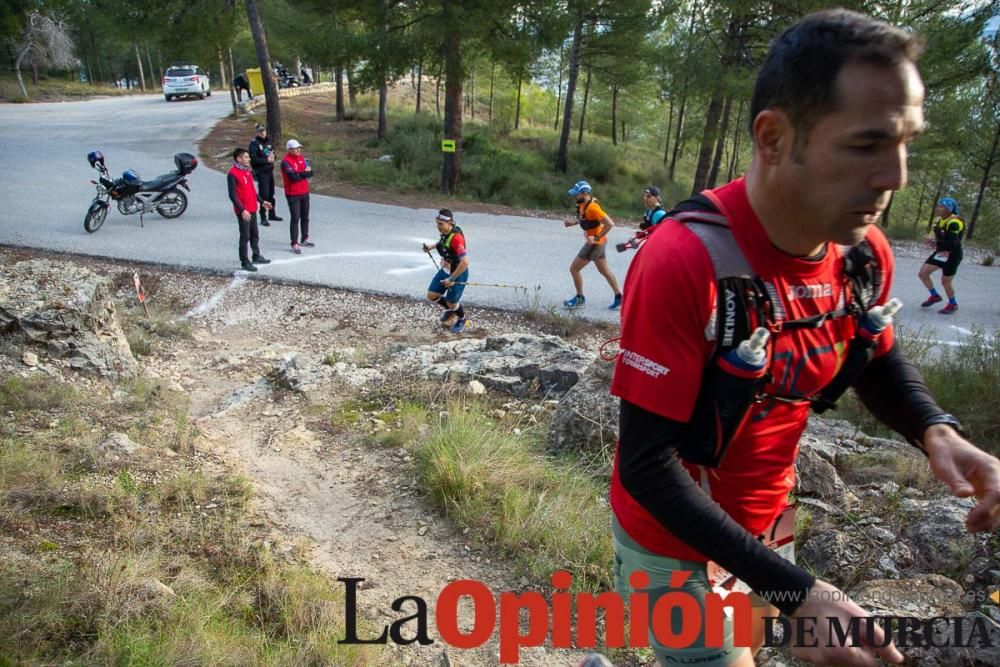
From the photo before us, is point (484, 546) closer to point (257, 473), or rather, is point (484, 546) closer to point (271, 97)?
point (257, 473)

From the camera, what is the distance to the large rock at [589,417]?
448 cm

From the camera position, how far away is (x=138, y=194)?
12031 millimetres

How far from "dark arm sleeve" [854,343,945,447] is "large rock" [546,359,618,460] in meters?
2.67

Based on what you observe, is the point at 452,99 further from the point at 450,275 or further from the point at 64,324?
the point at 64,324

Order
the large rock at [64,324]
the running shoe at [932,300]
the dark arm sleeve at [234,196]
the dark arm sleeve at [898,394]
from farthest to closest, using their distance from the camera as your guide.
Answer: the running shoe at [932,300]
the dark arm sleeve at [234,196]
the large rock at [64,324]
the dark arm sleeve at [898,394]

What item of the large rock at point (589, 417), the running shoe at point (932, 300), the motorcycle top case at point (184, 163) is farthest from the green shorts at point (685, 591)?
the motorcycle top case at point (184, 163)

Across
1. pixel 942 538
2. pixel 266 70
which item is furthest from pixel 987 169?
pixel 942 538

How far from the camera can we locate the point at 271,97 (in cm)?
1856

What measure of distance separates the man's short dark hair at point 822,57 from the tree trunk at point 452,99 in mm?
14045

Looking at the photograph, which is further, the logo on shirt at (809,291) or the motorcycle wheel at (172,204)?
the motorcycle wheel at (172,204)

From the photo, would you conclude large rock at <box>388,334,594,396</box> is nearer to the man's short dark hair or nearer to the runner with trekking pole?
the runner with trekking pole

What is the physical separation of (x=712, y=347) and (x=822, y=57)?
2.00 feet

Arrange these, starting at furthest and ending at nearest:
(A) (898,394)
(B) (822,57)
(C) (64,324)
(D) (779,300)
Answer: (C) (64,324)
(A) (898,394)
(D) (779,300)
(B) (822,57)

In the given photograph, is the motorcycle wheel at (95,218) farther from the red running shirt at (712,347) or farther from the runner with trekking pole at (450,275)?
the red running shirt at (712,347)
